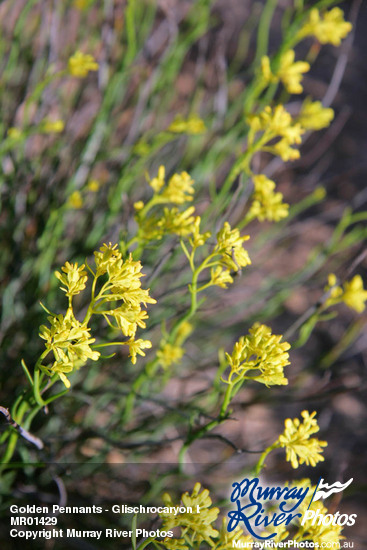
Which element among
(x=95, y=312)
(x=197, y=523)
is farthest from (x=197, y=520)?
(x=95, y=312)

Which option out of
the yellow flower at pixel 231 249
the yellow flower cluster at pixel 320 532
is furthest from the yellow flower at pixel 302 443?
the yellow flower at pixel 231 249

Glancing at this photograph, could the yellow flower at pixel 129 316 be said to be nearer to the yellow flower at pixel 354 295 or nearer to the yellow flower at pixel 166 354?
the yellow flower at pixel 166 354

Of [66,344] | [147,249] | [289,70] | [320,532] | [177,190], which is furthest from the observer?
[147,249]

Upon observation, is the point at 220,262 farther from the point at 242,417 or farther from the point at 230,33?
the point at 230,33

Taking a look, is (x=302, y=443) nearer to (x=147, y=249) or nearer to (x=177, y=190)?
(x=177, y=190)

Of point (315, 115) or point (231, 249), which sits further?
point (315, 115)

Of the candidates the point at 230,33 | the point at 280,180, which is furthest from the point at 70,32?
the point at 280,180

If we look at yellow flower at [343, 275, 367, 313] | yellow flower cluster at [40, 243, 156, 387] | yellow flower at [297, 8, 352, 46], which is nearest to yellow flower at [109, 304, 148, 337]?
yellow flower cluster at [40, 243, 156, 387]
